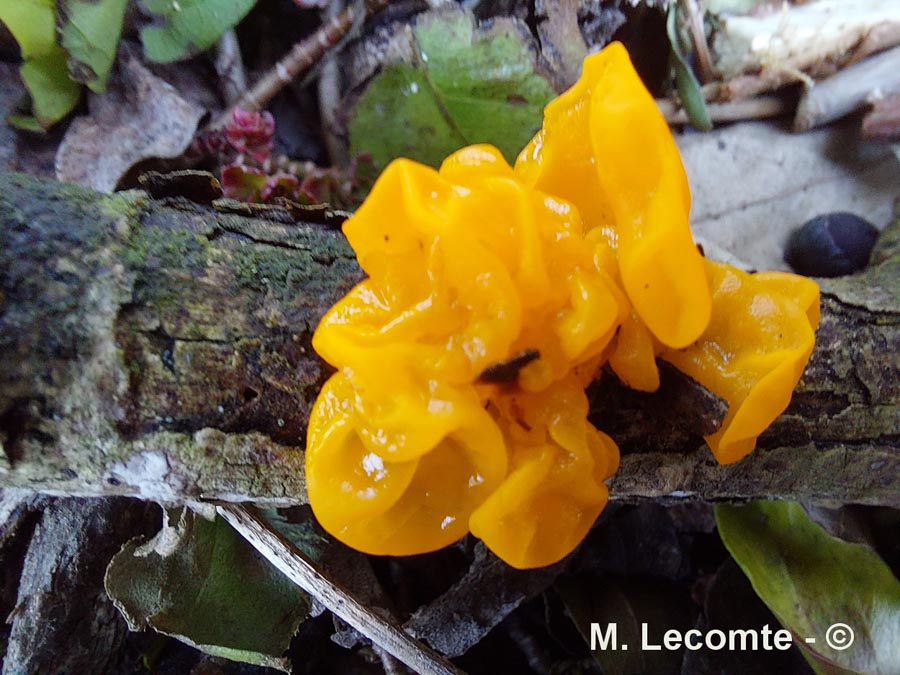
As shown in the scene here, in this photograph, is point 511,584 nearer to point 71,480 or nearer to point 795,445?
point 795,445

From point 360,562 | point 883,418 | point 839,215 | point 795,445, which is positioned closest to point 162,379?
point 360,562


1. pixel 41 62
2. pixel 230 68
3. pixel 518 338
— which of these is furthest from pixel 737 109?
pixel 41 62

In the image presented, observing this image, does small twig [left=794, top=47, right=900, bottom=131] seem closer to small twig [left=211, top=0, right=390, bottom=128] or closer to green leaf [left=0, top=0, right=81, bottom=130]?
small twig [left=211, top=0, right=390, bottom=128]

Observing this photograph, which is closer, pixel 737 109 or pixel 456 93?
pixel 456 93

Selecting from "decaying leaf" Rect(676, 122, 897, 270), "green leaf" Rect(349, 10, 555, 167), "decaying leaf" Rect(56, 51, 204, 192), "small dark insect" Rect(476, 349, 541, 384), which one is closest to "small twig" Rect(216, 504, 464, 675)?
"small dark insect" Rect(476, 349, 541, 384)

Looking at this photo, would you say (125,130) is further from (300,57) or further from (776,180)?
(776,180)

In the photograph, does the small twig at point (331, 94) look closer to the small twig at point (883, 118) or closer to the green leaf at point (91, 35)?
the green leaf at point (91, 35)
